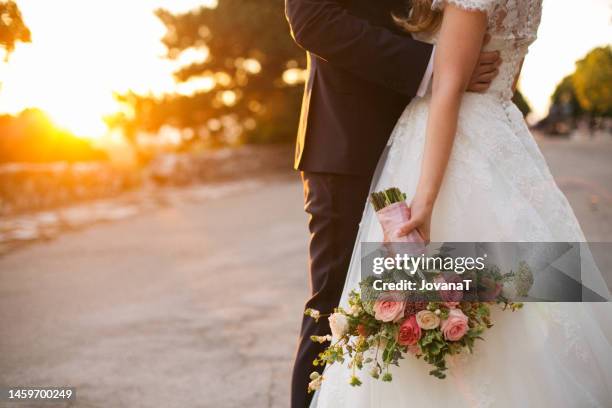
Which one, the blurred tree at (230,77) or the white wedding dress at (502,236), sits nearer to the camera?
the white wedding dress at (502,236)

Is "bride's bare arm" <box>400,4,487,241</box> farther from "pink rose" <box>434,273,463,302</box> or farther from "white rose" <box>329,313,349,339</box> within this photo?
"white rose" <box>329,313,349,339</box>

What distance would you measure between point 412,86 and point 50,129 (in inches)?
689

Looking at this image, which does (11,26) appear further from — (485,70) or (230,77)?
(230,77)

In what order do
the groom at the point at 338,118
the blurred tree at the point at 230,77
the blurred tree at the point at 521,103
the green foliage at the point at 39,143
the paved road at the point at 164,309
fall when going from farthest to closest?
the blurred tree at the point at 230,77 < the green foliage at the point at 39,143 < the paved road at the point at 164,309 < the blurred tree at the point at 521,103 < the groom at the point at 338,118

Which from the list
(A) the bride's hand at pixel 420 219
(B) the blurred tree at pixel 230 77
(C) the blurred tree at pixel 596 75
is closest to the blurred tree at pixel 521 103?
(A) the bride's hand at pixel 420 219

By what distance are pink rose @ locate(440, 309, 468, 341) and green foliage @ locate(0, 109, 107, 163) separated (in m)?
15.1

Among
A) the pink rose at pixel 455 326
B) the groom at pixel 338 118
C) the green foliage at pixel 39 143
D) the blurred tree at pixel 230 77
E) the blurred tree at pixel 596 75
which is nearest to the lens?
the pink rose at pixel 455 326

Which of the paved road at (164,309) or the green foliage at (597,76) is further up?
the green foliage at (597,76)

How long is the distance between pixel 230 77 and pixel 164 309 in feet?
59.7

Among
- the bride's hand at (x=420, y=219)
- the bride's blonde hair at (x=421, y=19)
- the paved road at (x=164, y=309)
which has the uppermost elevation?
the bride's blonde hair at (x=421, y=19)

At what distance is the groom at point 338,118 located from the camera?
1.65 meters

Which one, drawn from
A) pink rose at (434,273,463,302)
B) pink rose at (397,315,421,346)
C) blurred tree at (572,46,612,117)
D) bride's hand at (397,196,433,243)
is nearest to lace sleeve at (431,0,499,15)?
bride's hand at (397,196,433,243)

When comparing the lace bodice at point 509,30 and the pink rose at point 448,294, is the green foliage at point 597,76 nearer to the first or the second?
the lace bodice at point 509,30

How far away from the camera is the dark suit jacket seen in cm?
163
